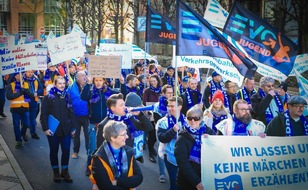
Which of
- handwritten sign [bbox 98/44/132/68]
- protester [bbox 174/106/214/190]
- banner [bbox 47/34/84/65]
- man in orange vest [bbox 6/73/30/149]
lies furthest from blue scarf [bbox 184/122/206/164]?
handwritten sign [bbox 98/44/132/68]

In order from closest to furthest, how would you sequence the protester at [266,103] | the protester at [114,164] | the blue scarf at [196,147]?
the protester at [114,164]
the blue scarf at [196,147]
the protester at [266,103]

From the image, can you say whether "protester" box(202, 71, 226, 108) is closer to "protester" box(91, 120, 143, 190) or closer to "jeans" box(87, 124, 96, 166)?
"jeans" box(87, 124, 96, 166)

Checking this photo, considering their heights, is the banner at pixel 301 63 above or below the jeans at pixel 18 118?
above

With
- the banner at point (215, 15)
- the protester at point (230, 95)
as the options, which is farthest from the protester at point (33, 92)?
the protester at point (230, 95)

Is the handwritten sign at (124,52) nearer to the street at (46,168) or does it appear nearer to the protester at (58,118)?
the street at (46,168)

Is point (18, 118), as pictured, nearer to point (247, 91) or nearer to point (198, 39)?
point (247, 91)

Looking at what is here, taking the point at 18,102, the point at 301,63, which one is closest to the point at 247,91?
the point at 301,63

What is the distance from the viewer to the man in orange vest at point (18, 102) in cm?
961

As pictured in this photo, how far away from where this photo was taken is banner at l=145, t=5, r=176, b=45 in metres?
9.78

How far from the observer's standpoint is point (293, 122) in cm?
577

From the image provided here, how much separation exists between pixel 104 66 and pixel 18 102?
115 inches

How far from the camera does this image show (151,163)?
8594 mm

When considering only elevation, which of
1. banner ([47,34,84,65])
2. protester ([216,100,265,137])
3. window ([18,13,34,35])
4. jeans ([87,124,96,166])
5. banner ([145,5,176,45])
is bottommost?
jeans ([87,124,96,166])

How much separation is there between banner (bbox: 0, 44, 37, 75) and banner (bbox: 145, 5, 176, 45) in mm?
2694
